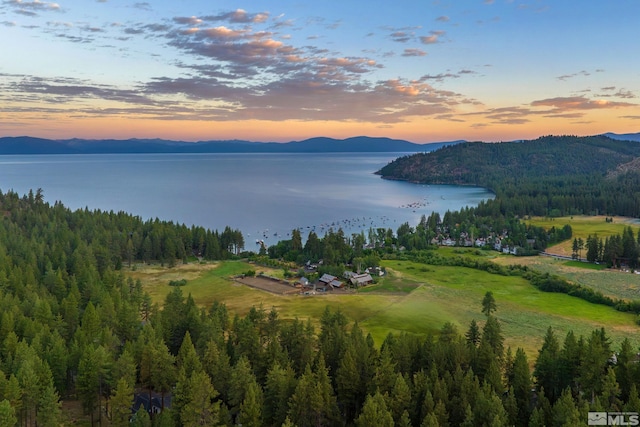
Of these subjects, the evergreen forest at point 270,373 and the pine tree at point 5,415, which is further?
the evergreen forest at point 270,373

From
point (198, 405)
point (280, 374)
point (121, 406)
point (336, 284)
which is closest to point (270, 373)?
point (280, 374)

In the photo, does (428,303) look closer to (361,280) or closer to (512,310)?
(512,310)

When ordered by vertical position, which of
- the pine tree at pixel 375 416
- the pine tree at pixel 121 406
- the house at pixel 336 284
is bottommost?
the house at pixel 336 284

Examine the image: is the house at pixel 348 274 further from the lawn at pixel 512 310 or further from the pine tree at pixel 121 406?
the pine tree at pixel 121 406

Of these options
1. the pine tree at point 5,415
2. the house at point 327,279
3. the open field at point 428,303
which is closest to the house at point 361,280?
the open field at point 428,303

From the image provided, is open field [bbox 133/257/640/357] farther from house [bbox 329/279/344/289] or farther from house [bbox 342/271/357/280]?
house [bbox 329/279/344/289]

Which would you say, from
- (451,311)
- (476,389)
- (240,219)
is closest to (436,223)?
(240,219)
